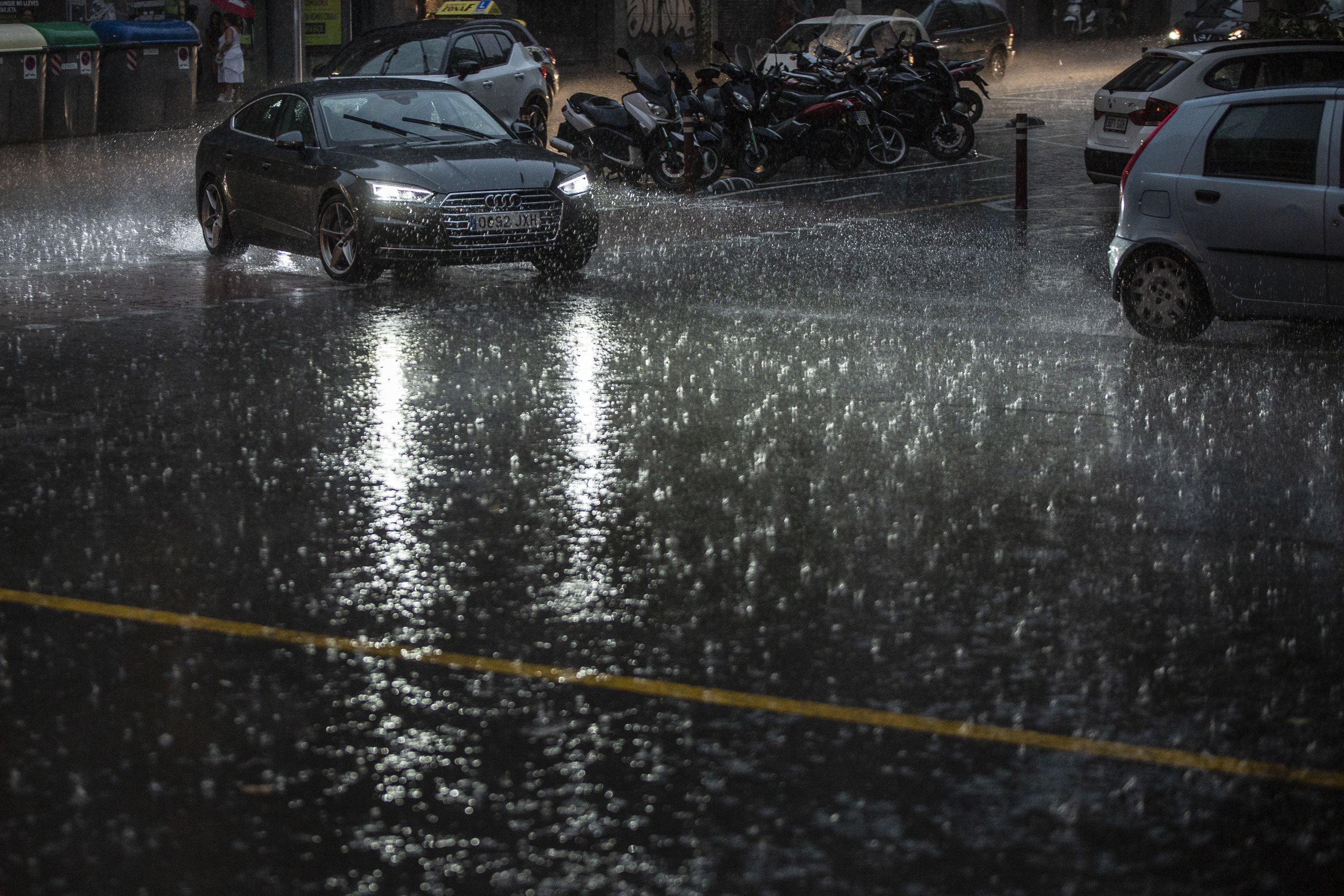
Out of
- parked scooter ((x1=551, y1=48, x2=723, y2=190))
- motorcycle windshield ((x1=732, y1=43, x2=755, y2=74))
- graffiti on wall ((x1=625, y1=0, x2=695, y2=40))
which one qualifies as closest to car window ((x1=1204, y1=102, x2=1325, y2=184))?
parked scooter ((x1=551, y1=48, x2=723, y2=190))

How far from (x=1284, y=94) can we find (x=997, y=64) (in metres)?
28.9

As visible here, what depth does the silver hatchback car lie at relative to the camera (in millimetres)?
10180

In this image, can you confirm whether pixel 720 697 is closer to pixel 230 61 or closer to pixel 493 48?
pixel 493 48

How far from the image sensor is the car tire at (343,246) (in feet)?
44.4

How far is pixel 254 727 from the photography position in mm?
4914

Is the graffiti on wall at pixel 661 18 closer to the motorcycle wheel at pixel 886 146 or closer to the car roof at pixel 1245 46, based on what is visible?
the motorcycle wheel at pixel 886 146

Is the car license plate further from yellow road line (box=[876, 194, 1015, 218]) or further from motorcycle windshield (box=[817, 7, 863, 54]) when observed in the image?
motorcycle windshield (box=[817, 7, 863, 54])

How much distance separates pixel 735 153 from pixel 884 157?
91.4 inches

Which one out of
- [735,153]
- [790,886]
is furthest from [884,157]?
[790,886]

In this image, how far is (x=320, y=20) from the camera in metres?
36.8

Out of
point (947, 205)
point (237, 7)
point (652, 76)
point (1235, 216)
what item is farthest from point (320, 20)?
point (1235, 216)

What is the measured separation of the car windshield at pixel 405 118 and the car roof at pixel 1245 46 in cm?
672

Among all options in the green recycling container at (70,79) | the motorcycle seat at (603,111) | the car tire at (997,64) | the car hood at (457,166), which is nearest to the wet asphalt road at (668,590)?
the car hood at (457,166)

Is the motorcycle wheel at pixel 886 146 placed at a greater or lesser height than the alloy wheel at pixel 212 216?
greater
